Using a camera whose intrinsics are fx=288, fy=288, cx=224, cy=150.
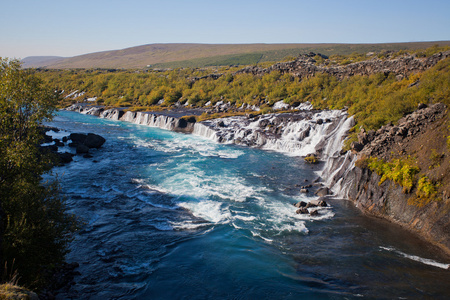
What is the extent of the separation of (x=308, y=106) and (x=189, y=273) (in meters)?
49.1

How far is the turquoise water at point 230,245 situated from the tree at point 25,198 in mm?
2248

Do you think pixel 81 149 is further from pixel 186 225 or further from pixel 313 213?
pixel 313 213

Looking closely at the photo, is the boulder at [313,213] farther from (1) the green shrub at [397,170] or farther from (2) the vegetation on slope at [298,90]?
(2) the vegetation on slope at [298,90]

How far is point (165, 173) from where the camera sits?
112 ft

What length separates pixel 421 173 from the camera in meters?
20.9

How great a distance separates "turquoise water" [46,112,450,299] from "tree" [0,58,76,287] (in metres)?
2.25

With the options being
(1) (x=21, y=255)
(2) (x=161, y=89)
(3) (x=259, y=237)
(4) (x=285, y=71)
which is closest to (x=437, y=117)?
(3) (x=259, y=237)

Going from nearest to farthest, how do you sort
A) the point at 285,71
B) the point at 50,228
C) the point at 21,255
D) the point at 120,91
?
the point at 21,255 < the point at 50,228 < the point at 285,71 < the point at 120,91

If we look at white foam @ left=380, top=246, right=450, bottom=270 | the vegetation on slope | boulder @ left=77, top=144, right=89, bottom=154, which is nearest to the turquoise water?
white foam @ left=380, top=246, right=450, bottom=270

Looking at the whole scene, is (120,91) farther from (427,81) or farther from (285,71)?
(427,81)

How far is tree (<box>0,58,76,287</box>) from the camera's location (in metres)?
12.3

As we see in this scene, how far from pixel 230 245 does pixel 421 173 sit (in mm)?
14744

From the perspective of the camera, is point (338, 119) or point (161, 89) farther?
point (161, 89)

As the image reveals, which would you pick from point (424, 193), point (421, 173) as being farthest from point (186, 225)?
point (421, 173)
